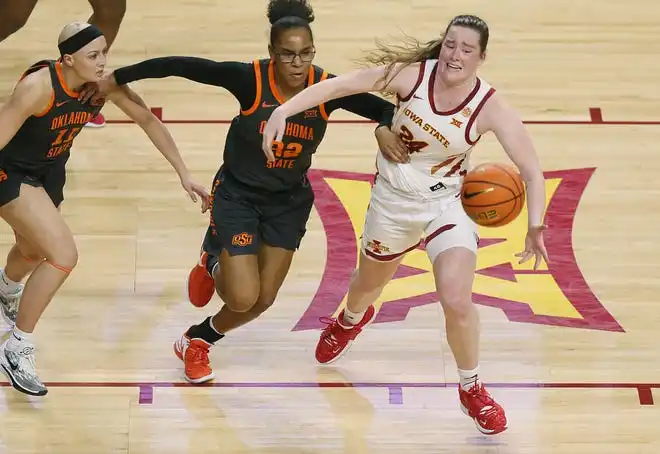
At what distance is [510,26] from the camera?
8.03 m

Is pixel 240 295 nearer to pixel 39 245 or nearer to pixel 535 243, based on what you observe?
pixel 39 245

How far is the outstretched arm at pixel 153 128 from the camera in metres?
5.17

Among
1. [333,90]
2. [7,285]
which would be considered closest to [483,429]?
[333,90]

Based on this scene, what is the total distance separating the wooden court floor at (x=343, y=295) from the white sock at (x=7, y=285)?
0.22m

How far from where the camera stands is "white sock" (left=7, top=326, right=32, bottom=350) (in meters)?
5.18

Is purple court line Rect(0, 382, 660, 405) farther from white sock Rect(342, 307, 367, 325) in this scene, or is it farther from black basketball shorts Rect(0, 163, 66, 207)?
black basketball shorts Rect(0, 163, 66, 207)

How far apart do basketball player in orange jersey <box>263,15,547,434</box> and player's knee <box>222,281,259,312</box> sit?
19.9 inches

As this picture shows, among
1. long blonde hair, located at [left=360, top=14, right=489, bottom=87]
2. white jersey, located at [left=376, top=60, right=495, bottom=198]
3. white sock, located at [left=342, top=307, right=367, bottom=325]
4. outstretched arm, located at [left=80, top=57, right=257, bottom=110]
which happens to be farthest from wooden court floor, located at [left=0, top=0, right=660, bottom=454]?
long blonde hair, located at [left=360, top=14, right=489, bottom=87]

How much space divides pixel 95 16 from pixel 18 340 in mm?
2513

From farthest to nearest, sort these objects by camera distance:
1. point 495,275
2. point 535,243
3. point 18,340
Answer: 1. point 495,275
2. point 18,340
3. point 535,243

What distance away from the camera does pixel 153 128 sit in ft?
17.3

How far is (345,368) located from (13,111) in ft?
5.99

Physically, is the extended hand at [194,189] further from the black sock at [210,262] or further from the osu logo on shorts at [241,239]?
the black sock at [210,262]

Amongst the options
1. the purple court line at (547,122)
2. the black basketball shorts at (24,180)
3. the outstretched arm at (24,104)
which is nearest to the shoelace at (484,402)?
the black basketball shorts at (24,180)
